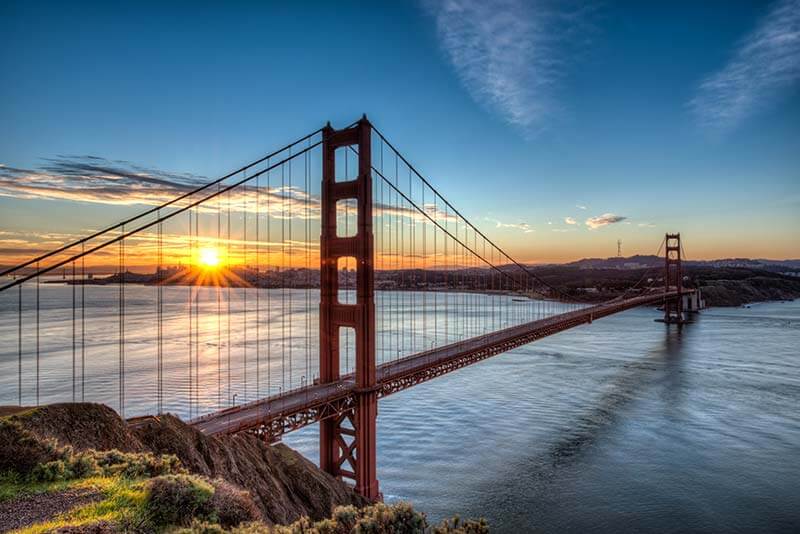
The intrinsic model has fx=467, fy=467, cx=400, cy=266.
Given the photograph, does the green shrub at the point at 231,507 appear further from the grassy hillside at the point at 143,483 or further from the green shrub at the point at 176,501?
the green shrub at the point at 176,501

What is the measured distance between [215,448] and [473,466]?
39.1 feet

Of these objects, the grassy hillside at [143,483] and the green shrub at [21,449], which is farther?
the green shrub at [21,449]

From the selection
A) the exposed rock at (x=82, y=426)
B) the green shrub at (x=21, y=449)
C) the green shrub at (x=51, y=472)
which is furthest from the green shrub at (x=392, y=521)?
the green shrub at (x=21, y=449)

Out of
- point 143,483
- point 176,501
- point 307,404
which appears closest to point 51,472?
point 143,483

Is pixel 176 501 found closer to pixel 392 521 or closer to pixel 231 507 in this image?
pixel 231 507

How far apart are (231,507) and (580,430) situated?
20.9 metres

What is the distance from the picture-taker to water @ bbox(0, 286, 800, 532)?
53.6 feet

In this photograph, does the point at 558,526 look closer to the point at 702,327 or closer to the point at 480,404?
the point at 480,404

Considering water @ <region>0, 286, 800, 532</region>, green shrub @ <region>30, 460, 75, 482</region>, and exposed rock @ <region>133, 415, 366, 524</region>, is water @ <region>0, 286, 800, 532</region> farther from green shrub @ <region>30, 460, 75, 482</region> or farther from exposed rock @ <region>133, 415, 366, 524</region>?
green shrub @ <region>30, 460, 75, 482</region>

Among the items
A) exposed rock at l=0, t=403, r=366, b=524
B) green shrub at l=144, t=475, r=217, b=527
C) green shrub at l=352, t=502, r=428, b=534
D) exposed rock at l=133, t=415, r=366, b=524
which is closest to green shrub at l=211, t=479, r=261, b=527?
green shrub at l=144, t=475, r=217, b=527

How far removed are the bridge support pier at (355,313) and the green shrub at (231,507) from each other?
275 inches

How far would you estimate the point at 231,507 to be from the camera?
798cm

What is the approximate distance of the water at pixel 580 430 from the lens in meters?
16.3

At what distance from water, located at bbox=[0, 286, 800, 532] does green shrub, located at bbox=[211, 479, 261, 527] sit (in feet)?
29.2
